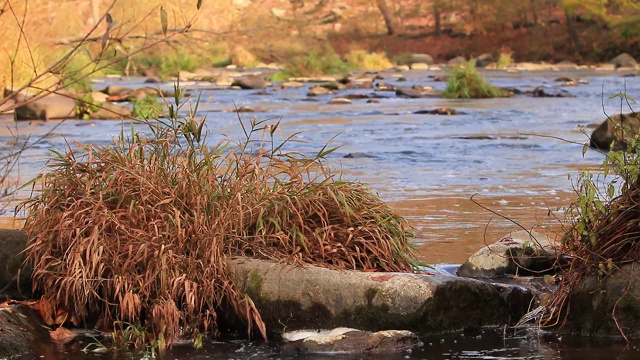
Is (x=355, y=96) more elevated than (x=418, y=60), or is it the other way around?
(x=418, y=60)

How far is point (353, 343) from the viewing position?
4.38 meters

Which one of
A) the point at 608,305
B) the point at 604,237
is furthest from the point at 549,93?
the point at 608,305

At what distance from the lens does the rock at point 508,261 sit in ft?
18.2

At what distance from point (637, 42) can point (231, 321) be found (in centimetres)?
5187

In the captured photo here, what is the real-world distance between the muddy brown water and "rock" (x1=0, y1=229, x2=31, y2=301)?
0.50 m

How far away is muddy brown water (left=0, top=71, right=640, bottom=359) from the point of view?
230 inches

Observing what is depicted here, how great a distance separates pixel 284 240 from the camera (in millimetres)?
4875

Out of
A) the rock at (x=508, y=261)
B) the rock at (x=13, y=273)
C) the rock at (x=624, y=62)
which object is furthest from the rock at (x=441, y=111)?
the rock at (x=624, y=62)

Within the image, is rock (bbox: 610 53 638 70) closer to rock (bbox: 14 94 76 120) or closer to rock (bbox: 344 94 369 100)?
rock (bbox: 344 94 369 100)

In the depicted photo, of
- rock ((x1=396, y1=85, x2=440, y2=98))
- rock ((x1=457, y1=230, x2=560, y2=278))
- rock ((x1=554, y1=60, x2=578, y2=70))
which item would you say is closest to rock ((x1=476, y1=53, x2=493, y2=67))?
rock ((x1=554, y1=60, x2=578, y2=70))

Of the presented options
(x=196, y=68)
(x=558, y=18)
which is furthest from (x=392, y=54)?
(x=196, y=68)

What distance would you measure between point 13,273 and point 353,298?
1.73 meters

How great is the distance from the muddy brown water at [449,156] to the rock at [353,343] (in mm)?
103

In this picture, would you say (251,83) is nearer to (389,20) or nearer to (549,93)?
(549,93)
